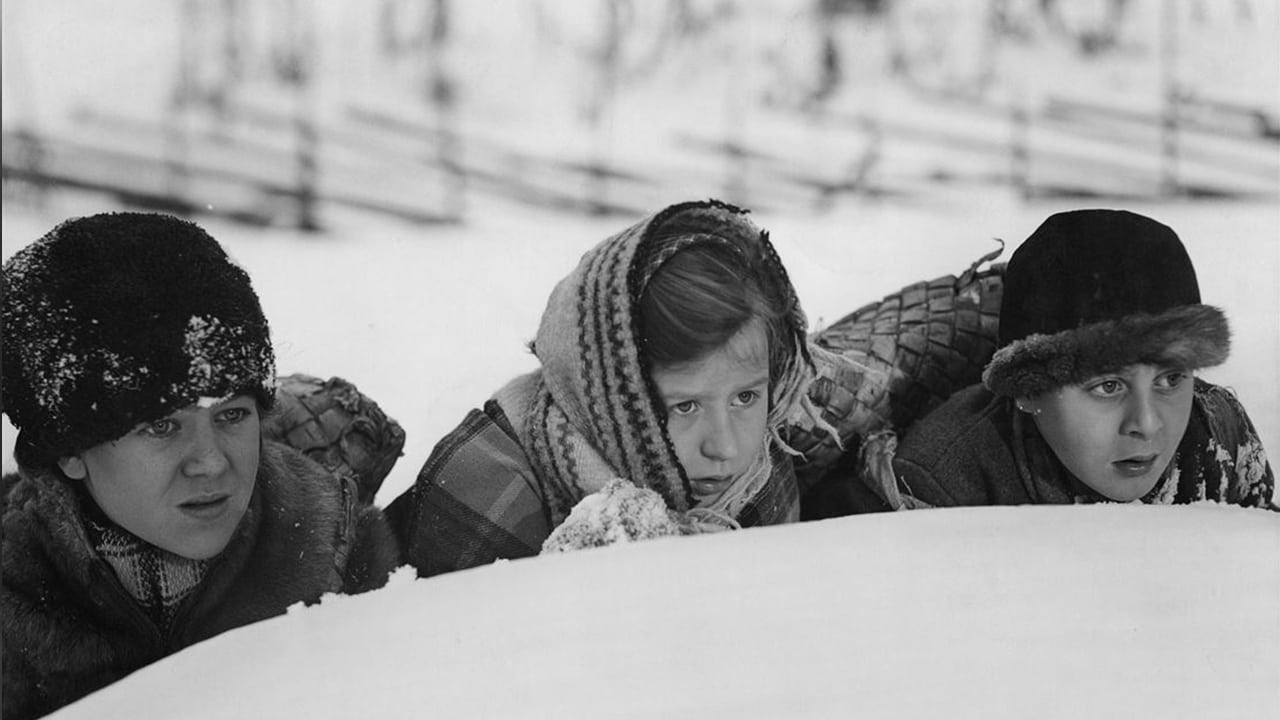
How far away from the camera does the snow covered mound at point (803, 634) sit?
1050mm

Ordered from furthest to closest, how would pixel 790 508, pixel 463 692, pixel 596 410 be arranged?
pixel 790 508
pixel 596 410
pixel 463 692

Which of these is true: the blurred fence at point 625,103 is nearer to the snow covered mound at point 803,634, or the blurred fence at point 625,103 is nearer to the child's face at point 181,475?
the child's face at point 181,475

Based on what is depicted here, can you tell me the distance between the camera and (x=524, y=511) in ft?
3.91

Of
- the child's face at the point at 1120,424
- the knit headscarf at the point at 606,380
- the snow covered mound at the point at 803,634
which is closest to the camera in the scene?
the snow covered mound at the point at 803,634

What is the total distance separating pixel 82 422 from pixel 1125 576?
90 cm

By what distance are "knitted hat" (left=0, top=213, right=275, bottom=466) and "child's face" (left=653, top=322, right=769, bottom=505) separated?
1.22 feet

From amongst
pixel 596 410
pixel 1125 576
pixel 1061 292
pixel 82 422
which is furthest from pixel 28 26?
pixel 1125 576

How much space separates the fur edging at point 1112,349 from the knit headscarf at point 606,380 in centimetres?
25

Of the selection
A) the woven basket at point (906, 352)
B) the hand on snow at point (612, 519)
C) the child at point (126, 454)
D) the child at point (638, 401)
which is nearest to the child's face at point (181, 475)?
the child at point (126, 454)

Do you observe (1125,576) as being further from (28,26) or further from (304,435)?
(28,26)

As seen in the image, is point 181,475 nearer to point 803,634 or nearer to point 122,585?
point 122,585

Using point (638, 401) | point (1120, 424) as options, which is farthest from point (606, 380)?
point (1120, 424)

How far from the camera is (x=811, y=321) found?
128cm

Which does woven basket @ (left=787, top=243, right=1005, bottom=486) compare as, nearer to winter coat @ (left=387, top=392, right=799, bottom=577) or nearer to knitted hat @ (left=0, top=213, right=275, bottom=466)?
winter coat @ (left=387, top=392, right=799, bottom=577)
